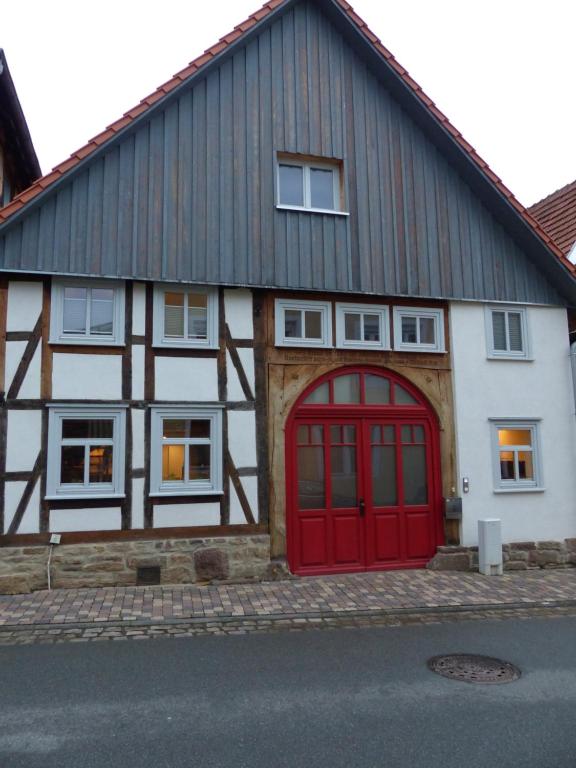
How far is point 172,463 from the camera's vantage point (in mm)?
9539

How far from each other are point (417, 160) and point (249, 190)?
319 cm

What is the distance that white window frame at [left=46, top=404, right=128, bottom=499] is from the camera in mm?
8953

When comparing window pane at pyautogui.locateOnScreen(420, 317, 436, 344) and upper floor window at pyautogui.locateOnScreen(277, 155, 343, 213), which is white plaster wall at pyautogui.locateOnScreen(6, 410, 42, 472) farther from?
window pane at pyautogui.locateOnScreen(420, 317, 436, 344)

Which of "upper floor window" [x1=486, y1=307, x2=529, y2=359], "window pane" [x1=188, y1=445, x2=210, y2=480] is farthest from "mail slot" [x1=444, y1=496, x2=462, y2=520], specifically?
"window pane" [x1=188, y1=445, x2=210, y2=480]

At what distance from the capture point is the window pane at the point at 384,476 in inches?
414

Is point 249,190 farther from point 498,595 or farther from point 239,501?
point 498,595

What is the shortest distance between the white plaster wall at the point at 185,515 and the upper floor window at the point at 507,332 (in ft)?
18.4

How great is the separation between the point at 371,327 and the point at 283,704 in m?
6.90

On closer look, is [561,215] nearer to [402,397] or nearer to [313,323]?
[402,397]

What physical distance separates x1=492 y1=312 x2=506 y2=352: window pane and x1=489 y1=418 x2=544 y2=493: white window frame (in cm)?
136

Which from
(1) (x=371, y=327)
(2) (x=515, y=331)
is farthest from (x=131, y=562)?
(2) (x=515, y=331)

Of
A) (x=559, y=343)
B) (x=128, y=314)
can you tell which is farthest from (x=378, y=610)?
(x=559, y=343)

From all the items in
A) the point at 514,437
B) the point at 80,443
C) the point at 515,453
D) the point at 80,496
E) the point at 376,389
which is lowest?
the point at 80,496

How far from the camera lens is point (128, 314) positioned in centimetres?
957
